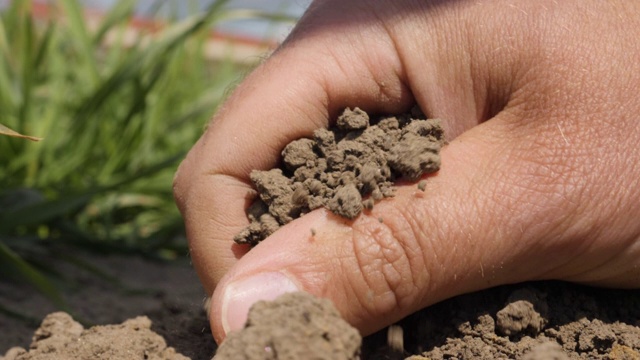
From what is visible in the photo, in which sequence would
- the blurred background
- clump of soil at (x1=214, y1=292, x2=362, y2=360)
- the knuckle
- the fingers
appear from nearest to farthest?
clump of soil at (x1=214, y1=292, x2=362, y2=360), the knuckle, the fingers, the blurred background

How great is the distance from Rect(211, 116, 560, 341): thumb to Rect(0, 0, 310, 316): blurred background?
1.02 metres

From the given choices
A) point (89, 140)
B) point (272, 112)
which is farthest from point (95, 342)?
point (89, 140)

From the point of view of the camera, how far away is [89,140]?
267 cm

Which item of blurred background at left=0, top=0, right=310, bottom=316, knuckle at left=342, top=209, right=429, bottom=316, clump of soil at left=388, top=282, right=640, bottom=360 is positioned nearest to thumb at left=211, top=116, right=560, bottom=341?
knuckle at left=342, top=209, right=429, bottom=316

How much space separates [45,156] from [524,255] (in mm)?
1787

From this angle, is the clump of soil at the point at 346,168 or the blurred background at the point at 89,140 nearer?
the clump of soil at the point at 346,168

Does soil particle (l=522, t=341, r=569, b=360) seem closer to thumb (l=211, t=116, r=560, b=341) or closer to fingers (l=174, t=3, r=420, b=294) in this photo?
thumb (l=211, t=116, r=560, b=341)

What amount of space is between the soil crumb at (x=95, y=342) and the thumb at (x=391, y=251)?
21 centimetres

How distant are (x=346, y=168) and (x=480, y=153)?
0.72 ft

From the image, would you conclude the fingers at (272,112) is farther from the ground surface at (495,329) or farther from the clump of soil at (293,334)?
the clump of soil at (293,334)

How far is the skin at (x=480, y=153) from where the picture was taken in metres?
1.20

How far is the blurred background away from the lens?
2299mm

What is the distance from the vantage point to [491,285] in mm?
1275

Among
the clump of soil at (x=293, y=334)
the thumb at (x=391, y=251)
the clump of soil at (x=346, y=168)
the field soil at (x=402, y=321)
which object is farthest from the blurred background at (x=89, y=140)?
the clump of soil at (x=293, y=334)
